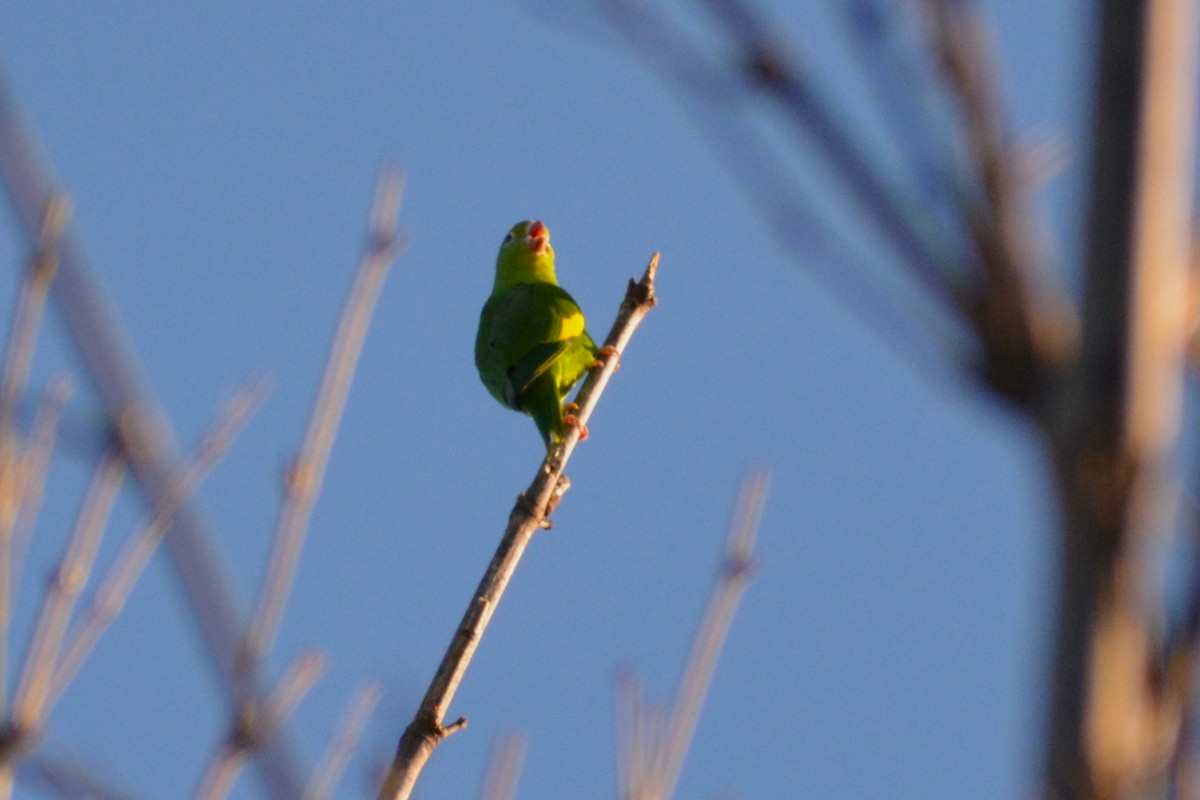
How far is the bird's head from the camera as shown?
356 inches

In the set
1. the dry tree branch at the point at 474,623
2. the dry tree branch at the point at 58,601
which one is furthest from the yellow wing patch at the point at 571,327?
the dry tree branch at the point at 58,601

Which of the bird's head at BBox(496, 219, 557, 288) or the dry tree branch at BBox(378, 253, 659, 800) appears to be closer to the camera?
the dry tree branch at BBox(378, 253, 659, 800)

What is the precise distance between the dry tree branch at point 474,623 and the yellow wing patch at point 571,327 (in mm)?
2460

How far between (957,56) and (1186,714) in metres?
0.66

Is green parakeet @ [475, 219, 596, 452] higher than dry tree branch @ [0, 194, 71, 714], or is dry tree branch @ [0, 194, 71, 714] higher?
green parakeet @ [475, 219, 596, 452]

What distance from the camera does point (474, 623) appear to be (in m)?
3.23

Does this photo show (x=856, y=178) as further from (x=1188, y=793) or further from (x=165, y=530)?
(x=165, y=530)

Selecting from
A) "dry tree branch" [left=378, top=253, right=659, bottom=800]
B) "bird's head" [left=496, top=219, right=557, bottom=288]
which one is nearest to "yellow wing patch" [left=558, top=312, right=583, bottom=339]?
"bird's head" [left=496, top=219, right=557, bottom=288]

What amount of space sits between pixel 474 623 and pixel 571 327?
13.4 ft

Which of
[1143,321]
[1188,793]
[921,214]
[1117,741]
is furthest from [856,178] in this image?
[1188,793]

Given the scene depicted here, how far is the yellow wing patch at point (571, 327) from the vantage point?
23.2 feet

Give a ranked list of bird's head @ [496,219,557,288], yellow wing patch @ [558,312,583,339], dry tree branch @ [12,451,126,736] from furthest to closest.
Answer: bird's head @ [496,219,557,288], yellow wing patch @ [558,312,583,339], dry tree branch @ [12,451,126,736]

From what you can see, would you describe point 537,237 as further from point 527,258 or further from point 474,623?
point 474,623

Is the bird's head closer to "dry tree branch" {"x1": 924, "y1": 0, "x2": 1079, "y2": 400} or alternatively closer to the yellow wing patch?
the yellow wing patch
